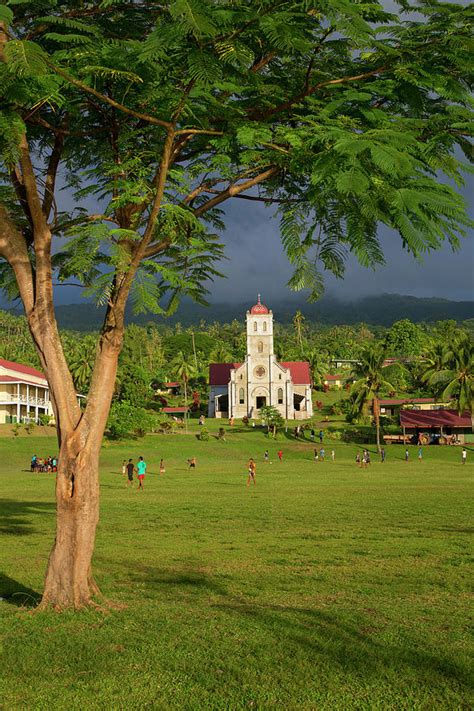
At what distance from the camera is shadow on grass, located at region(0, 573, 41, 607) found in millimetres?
10078

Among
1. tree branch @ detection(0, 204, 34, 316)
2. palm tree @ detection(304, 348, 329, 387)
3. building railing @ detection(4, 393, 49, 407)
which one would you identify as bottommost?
building railing @ detection(4, 393, 49, 407)

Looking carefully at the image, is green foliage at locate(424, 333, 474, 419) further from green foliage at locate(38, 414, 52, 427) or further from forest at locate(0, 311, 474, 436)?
green foliage at locate(38, 414, 52, 427)

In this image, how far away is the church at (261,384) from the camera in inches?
3910

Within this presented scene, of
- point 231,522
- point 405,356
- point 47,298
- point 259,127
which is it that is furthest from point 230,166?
point 405,356

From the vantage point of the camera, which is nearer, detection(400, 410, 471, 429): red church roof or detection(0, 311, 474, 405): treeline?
detection(400, 410, 471, 429): red church roof

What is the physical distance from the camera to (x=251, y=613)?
29.9 feet

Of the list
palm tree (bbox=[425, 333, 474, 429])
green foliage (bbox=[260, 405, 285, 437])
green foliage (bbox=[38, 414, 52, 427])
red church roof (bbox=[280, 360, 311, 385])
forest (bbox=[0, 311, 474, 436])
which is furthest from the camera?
red church roof (bbox=[280, 360, 311, 385])

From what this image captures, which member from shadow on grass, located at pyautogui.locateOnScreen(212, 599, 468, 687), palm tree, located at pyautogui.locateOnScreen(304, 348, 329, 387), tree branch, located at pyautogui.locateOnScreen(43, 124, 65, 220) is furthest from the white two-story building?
shadow on grass, located at pyautogui.locateOnScreen(212, 599, 468, 687)

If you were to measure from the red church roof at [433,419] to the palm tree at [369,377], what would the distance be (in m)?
5.06

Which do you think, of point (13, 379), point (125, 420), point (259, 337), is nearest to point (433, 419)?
point (125, 420)

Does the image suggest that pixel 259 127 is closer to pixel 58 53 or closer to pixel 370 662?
pixel 58 53

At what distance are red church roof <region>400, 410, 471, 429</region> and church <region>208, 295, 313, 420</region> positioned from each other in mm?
27734

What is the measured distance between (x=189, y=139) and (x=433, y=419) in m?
66.7

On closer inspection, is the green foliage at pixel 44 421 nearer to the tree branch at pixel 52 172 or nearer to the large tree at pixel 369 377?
the large tree at pixel 369 377
